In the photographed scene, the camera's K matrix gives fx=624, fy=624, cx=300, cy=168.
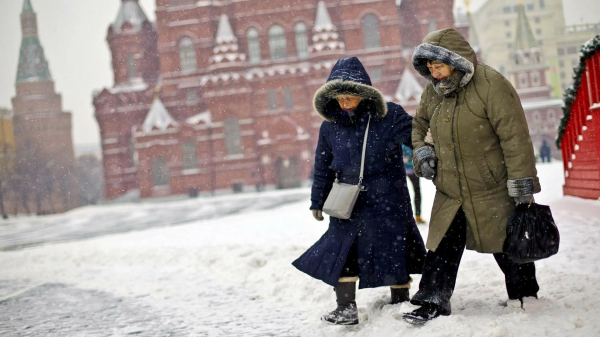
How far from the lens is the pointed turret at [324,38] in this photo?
42.2 meters

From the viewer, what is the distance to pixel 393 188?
469 centimetres

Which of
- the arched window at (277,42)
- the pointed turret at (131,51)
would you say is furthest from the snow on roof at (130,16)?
the arched window at (277,42)

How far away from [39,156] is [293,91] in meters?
33.0

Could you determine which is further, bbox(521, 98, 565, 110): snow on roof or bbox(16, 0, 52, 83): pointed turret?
bbox(16, 0, 52, 83): pointed turret

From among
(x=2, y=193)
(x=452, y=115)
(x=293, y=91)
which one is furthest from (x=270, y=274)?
(x=2, y=193)

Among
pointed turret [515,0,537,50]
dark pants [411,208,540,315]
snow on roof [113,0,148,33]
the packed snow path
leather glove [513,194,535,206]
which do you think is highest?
snow on roof [113,0,148,33]

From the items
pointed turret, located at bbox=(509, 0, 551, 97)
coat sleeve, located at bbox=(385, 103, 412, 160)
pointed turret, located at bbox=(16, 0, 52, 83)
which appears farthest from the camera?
pointed turret, located at bbox=(16, 0, 52, 83)

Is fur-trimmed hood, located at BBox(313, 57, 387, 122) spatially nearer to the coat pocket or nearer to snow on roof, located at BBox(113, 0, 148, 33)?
the coat pocket

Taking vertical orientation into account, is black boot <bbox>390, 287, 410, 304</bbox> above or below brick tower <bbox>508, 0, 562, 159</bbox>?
below

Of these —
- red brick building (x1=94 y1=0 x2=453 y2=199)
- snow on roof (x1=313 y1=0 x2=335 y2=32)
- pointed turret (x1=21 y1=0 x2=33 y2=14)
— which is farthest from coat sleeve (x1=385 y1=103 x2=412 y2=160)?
pointed turret (x1=21 y1=0 x2=33 y2=14)

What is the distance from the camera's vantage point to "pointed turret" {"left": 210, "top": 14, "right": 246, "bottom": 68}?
42781 millimetres

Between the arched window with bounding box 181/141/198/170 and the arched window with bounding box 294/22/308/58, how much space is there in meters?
9.99

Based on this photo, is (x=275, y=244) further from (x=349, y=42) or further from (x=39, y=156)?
(x=39, y=156)

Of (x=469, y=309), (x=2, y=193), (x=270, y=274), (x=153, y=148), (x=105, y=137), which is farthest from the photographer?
(x=2, y=193)
